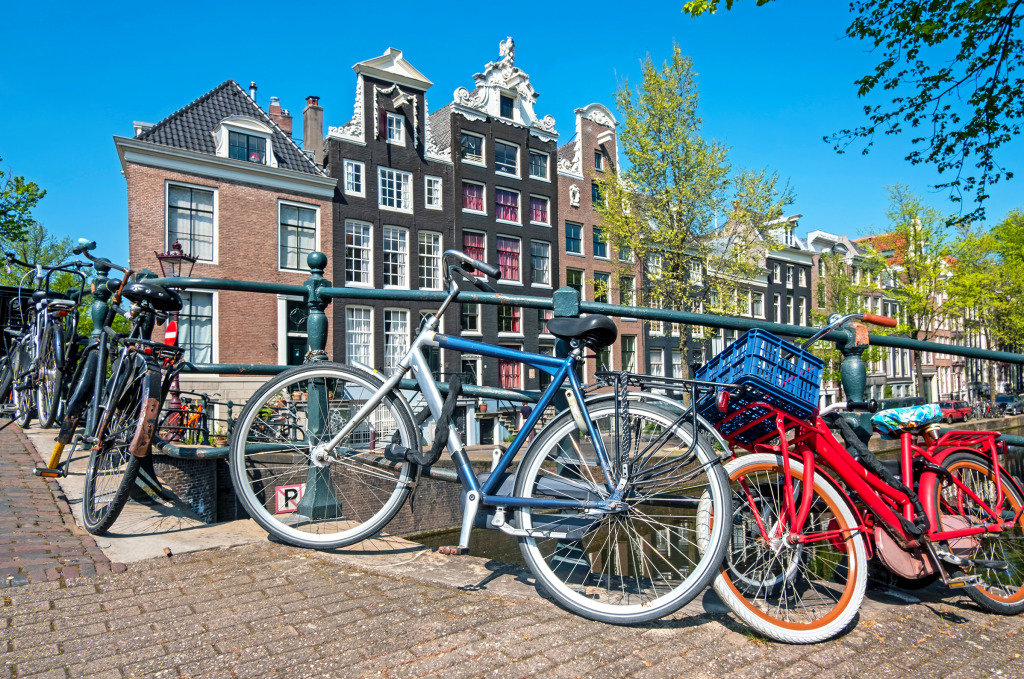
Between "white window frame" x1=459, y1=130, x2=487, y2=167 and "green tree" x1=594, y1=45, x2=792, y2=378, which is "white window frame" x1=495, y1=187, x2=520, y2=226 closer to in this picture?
"white window frame" x1=459, y1=130, x2=487, y2=167

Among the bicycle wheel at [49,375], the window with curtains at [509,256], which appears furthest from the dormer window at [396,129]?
the bicycle wheel at [49,375]

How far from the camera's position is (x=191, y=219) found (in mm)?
17953

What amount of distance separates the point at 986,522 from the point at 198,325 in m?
18.4

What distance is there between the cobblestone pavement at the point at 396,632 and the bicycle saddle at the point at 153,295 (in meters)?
1.28

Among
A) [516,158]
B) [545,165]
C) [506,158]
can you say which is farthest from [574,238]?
[506,158]

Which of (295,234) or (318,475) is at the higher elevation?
(295,234)

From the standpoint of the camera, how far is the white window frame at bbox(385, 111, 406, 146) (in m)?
21.9

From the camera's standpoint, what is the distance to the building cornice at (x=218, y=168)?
671 inches

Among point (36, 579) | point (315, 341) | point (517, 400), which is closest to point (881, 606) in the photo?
point (517, 400)

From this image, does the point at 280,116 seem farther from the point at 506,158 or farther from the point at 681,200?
the point at 681,200

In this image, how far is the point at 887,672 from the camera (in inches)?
67.3

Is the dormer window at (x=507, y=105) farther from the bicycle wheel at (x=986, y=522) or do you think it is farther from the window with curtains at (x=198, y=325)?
the bicycle wheel at (x=986, y=522)

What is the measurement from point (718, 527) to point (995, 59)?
6.85 m

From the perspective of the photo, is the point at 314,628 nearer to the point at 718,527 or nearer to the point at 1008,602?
the point at 718,527
